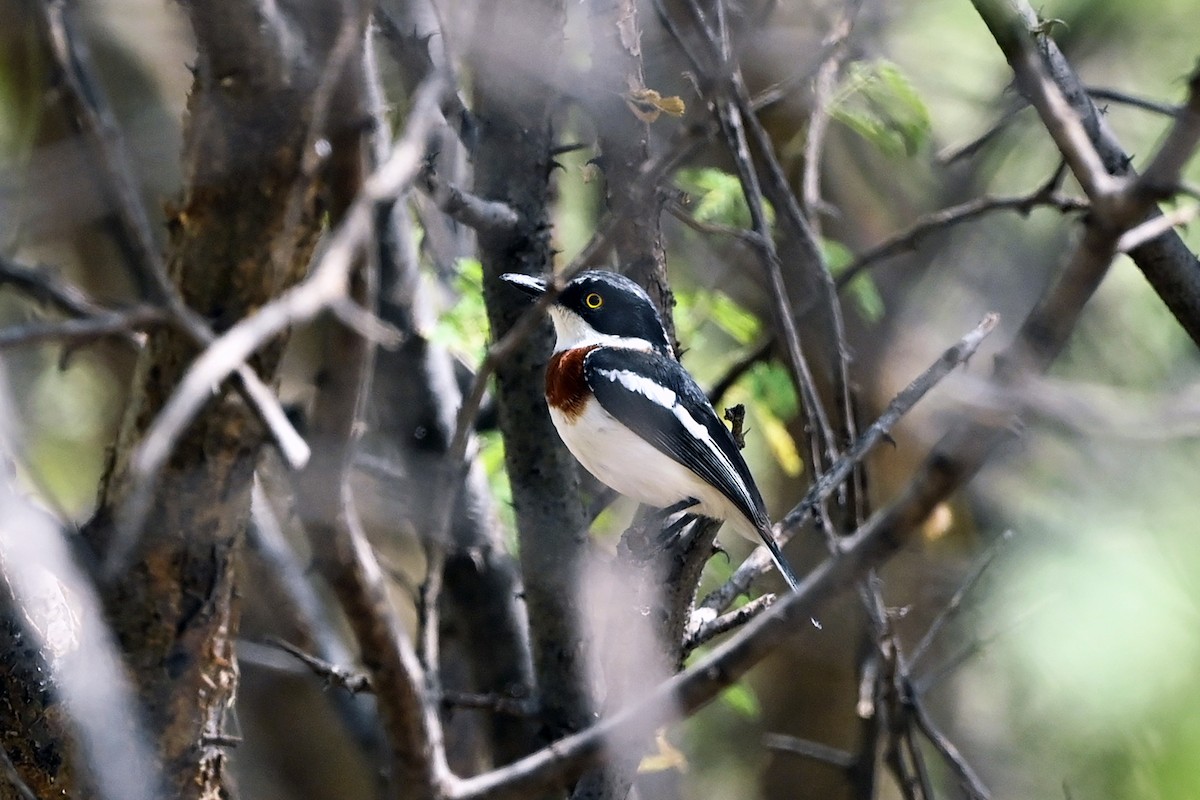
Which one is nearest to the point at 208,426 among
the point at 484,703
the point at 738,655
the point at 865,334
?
the point at 484,703

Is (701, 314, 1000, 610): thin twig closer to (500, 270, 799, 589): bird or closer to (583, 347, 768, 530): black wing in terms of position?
(500, 270, 799, 589): bird

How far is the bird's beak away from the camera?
145 inches

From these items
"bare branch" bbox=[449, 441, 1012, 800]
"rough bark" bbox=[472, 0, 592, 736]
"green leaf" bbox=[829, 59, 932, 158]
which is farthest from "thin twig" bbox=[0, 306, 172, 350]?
"green leaf" bbox=[829, 59, 932, 158]

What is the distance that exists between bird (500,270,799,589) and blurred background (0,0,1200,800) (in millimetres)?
639

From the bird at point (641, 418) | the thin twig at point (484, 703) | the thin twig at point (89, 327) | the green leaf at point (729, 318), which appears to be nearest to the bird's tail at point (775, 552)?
the bird at point (641, 418)

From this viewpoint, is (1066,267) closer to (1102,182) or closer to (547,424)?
→ (1102,182)

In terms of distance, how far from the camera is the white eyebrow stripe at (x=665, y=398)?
3.99m

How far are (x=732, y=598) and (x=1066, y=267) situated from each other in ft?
6.20

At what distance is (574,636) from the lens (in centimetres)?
382

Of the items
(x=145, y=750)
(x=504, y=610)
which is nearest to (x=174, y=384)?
(x=145, y=750)

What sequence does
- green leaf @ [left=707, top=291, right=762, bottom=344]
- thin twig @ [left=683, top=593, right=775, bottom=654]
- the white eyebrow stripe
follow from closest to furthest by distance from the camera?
thin twig @ [left=683, top=593, right=775, bottom=654] → the white eyebrow stripe → green leaf @ [left=707, top=291, right=762, bottom=344]

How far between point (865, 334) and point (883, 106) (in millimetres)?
1718

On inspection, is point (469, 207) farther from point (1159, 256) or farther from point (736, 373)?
point (1159, 256)

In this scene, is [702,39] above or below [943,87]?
below
